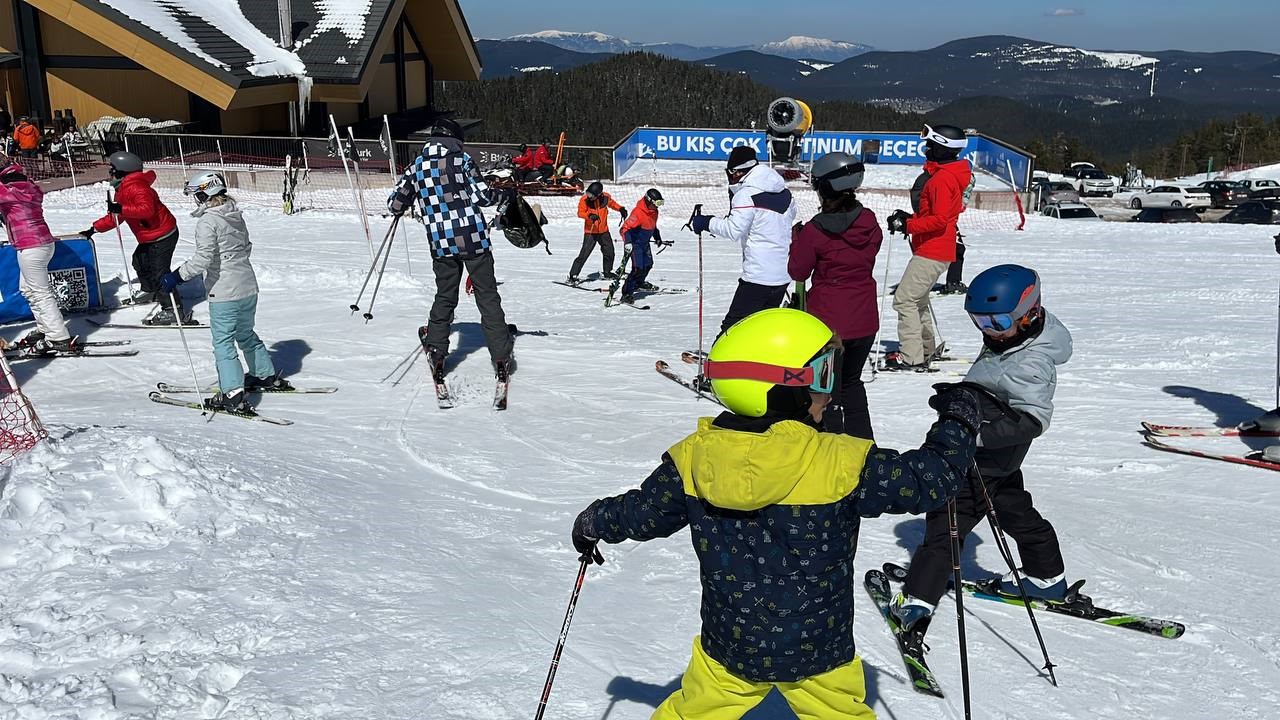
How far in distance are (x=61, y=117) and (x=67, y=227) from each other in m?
9.65

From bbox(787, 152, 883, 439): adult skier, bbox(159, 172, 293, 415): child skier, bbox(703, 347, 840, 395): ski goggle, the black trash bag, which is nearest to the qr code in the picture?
bbox(159, 172, 293, 415): child skier

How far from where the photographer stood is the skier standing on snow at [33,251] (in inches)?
330

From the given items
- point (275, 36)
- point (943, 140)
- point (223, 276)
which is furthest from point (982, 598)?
point (275, 36)

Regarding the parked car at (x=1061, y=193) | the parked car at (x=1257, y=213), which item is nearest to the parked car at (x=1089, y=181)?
the parked car at (x=1061, y=193)

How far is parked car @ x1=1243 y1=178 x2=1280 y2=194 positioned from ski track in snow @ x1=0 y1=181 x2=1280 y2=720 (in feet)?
108

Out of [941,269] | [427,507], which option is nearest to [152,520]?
[427,507]

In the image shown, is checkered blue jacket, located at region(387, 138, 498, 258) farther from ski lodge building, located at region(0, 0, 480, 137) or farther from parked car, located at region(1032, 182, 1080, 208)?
parked car, located at region(1032, 182, 1080, 208)

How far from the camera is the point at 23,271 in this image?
862cm

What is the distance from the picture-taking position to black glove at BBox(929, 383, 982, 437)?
2.73 meters

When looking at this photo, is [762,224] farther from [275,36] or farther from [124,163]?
[275,36]

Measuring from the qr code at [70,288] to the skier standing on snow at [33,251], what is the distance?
1.36 m

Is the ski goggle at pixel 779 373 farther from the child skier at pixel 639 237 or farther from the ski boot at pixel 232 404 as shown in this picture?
the child skier at pixel 639 237

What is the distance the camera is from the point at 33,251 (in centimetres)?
854

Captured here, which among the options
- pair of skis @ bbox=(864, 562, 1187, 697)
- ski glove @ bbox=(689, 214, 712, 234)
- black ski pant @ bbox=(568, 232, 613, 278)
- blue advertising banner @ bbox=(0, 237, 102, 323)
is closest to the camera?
pair of skis @ bbox=(864, 562, 1187, 697)
